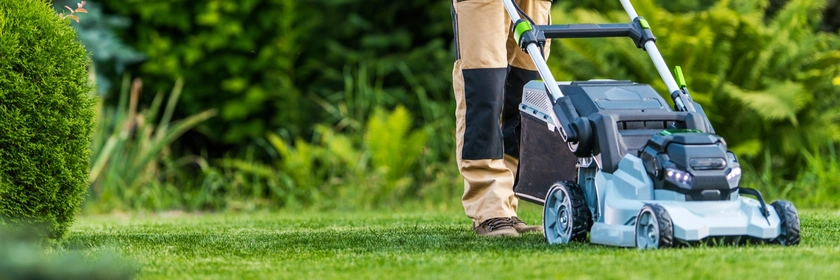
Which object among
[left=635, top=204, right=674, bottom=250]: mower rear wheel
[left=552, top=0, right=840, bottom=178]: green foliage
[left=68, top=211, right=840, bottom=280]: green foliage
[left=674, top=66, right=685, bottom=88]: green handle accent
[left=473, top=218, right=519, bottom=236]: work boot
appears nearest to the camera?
[left=68, top=211, right=840, bottom=280]: green foliage

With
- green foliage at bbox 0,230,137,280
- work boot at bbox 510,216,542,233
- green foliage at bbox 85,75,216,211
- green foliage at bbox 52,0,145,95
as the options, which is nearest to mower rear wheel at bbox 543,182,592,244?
work boot at bbox 510,216,542,233

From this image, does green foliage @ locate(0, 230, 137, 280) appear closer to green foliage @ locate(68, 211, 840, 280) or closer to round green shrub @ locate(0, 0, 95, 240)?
green foliage @ locate(68, 211, 840, 280)

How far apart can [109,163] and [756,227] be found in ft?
20.2

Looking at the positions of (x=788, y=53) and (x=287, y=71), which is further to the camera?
(x=287, y=71)

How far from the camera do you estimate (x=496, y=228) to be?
4332mm

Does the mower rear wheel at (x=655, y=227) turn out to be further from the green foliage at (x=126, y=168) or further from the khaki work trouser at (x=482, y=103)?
the green foliage at (x=126, y=168)

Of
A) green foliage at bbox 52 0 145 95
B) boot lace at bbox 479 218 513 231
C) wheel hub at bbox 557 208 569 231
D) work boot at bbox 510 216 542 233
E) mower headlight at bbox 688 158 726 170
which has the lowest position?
work boot at bbox 510 216 542 233

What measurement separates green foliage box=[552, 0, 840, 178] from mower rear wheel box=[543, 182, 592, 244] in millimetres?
4025

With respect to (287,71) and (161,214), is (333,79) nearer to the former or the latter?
(287,71)

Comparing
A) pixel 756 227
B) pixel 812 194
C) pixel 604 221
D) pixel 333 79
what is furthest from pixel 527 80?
pixel 333 79

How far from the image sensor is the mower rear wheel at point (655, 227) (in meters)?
3.34

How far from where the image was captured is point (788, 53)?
26.2 ft

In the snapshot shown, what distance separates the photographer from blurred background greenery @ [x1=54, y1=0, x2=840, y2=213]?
794 centimetres

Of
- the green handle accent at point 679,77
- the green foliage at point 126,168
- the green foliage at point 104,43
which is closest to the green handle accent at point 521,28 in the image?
the green handle accent at point 679,77
